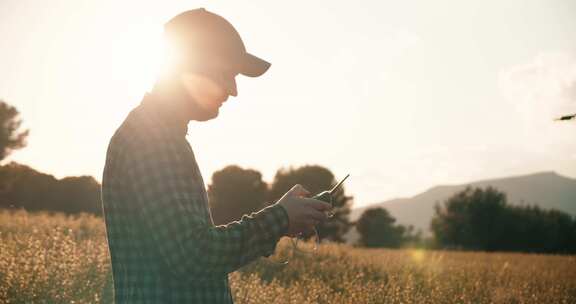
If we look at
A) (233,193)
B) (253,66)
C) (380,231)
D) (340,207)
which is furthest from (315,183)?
(253,66)

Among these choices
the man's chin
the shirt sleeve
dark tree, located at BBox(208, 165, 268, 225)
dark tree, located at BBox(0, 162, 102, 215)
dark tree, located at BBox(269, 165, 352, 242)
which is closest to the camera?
the shirt sleeve

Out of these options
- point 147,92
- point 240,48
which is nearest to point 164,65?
point 147,92

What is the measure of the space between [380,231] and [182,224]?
270 feet

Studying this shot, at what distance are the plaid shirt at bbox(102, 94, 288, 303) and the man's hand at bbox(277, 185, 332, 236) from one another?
35 mm

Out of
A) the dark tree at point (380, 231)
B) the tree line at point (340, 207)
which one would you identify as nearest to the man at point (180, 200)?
the tree line at point (340, 207)

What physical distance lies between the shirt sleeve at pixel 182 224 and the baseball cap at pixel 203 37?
43 centimetres

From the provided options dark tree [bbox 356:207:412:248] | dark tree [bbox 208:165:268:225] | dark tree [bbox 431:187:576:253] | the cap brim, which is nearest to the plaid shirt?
the cap brim

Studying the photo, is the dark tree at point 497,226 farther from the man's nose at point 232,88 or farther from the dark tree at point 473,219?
the man's nose at point 232,88

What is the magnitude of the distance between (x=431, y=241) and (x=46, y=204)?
210ft

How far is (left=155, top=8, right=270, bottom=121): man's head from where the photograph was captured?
1.94 m

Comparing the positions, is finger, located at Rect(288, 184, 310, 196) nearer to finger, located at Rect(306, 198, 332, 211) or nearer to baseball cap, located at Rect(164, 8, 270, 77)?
finger, located at Rect(306, 198, 332, 211)

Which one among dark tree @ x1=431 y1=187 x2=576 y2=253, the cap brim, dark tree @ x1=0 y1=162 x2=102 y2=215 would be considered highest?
dark tree @ x1=0 y1=162 x2=102 y2=215

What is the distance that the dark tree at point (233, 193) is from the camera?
54.8 m

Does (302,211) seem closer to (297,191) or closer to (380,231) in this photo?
(297,191)
